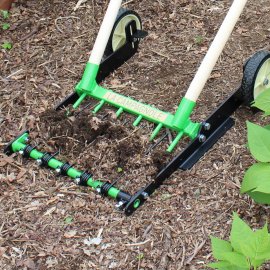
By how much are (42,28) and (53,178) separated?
146 centimetres

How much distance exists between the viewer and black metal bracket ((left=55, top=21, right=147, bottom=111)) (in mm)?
3746

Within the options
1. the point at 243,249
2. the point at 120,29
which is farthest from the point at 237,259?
the point at 120,29

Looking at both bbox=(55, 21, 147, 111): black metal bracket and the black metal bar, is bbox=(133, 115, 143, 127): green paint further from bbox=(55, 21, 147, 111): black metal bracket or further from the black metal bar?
bbox=(55, 21, 147, 111): black metal bracket

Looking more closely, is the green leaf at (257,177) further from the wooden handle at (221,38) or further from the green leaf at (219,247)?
the wooden handle at (221,38)

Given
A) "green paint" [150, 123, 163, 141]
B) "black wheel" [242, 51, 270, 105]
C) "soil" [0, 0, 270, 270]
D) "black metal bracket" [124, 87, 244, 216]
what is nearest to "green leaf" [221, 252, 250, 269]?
"soil" [0, 0, 270, 270]

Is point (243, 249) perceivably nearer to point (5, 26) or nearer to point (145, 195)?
point (145, 195)

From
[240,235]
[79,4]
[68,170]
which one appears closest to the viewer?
[240,235]

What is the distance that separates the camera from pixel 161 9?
435 centimetres

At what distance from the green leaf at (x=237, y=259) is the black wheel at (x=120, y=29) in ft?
6.75

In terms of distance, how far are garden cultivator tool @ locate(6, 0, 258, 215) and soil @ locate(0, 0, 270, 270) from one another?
62mm

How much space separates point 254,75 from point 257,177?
98cm

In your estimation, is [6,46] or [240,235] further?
[6,46]

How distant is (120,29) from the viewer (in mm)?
3785

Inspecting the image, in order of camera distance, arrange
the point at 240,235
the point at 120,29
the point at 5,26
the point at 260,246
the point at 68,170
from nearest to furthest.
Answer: the point at 260,246, the point at 240,235, the point at 68,170, the point at 120,29, the point at 5,26
